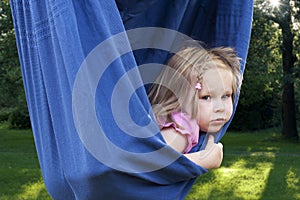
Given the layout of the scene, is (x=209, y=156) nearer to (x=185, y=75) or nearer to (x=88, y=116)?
(x=185, y=75)

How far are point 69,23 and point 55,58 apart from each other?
0.10m

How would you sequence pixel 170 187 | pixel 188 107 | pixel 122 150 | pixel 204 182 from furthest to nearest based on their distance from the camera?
pixel 204 182
pixel 188 107
pixel 170 187
pixel 122 150

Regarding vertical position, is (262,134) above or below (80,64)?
below

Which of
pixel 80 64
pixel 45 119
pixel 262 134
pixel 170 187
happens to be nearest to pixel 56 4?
pixel 80 64

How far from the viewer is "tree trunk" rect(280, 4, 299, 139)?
14141mm

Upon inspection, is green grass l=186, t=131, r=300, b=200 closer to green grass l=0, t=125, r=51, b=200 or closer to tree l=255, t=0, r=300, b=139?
green grass l=0, t=125, r=51, b=200

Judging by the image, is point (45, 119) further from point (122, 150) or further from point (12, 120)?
point (12, 120)

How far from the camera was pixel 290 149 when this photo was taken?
13555mm

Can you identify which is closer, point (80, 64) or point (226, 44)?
point (80, 64)

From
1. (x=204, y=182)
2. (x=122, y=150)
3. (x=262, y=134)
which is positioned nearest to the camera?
(x=122, y=150)

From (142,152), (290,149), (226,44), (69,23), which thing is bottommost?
(290,149)

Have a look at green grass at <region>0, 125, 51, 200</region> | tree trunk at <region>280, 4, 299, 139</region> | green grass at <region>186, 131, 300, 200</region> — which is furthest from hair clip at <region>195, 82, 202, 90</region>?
tree trunk at <region>280, 4, 299, 139</region>

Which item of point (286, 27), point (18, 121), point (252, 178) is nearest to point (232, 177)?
point (252, 178)

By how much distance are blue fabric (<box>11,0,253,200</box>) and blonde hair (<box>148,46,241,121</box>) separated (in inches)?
8.1
